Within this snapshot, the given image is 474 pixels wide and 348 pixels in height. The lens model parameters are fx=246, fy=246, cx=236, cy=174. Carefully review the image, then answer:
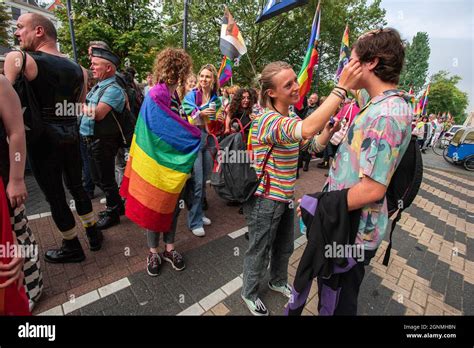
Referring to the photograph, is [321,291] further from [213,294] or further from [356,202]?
[213,294]

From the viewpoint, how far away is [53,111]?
2410mm

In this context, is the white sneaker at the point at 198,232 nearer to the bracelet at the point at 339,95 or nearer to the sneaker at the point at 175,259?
the sneaker at the point at 175,259

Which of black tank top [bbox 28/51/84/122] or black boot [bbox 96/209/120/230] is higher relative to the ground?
black tank top [bbox 28/51/84/122]

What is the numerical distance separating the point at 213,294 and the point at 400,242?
328 cm

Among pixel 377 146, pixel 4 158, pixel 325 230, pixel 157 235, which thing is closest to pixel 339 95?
pixel 377 146

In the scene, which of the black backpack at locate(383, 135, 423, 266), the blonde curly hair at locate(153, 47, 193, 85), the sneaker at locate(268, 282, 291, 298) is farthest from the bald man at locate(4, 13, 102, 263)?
the black backpack at locate(383, 135, 423, 266)

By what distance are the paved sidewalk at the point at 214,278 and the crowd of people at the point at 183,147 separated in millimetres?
175

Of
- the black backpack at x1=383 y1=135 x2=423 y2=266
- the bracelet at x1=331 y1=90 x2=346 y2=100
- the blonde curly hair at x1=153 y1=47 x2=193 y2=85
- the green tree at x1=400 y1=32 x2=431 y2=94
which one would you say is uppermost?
the green tree at x1=400 y1=32 x2=431 y2=94

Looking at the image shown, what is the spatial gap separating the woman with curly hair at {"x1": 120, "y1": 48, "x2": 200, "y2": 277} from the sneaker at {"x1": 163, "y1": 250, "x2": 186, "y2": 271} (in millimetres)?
219

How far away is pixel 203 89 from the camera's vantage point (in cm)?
364

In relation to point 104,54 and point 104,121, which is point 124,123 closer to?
point 104,121

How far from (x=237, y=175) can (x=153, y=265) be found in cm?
152

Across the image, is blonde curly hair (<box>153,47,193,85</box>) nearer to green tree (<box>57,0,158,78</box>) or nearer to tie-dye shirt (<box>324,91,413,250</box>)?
tie-dye shirt (<box>324,91,413,250</box>)

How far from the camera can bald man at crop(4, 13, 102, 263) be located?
2236mm
